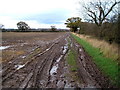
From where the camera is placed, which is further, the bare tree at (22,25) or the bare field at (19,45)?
the bare tree at (22,25)

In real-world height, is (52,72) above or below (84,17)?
below

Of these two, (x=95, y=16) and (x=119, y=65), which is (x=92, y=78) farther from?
(x=95, y=16)

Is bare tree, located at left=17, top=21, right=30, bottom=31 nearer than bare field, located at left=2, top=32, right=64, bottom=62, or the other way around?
bare field, located at left=2, top=32, right=64, bottom=62

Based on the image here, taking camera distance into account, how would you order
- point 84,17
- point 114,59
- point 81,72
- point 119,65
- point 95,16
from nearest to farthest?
point 81,72
point 119,65
point 114,59
point 95,16
point 84,17

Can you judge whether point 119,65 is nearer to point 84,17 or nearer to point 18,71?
point 18,71

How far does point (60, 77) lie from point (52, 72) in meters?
0.95

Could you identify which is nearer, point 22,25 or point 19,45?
point 19,45

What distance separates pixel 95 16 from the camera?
1334 inches

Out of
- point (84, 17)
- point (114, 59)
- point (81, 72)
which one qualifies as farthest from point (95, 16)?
point (81, 72)

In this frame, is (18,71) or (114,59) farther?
(114,59)

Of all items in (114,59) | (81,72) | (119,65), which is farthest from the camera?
(114,59)

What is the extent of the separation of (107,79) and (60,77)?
2111mm

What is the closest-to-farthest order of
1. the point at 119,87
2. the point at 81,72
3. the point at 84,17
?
the point at 119,87
the point at 81,72
the point at 84,17

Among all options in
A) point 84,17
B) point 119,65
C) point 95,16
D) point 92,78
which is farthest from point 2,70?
point 84,17
